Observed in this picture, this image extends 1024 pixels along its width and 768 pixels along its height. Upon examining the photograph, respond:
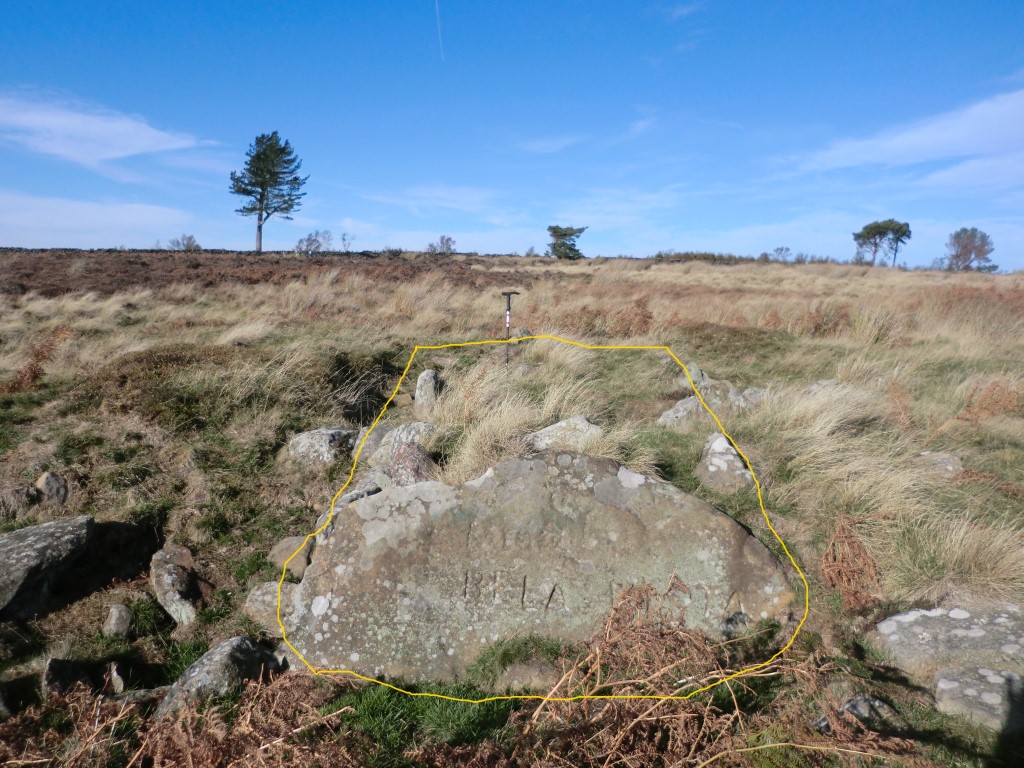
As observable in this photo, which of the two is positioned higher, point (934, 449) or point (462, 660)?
point (934, 449)

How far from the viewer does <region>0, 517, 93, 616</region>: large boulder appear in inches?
187

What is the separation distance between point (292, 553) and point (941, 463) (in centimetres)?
612

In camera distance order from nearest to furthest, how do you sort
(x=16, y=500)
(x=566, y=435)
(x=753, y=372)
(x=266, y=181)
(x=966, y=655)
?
(x=966, y=655), (x=16, y=500), (x=566, y=435), (x=753, y=372), (x=266, y=181)

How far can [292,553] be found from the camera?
544 cm

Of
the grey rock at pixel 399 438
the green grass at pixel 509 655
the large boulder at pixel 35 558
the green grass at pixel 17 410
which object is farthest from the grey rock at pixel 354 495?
the green grass at pixel 17 410

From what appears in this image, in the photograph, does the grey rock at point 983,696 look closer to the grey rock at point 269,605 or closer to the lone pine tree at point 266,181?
the grey rock at point 269,605

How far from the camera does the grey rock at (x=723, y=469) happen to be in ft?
17.9

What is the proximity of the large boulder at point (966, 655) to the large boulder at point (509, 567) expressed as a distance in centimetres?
73

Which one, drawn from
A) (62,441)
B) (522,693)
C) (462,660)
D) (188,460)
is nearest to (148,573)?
(188,460)

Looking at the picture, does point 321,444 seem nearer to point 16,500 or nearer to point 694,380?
point 16,500

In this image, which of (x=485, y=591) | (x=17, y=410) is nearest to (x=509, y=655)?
(x=485, y=591)

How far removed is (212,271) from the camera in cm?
2084

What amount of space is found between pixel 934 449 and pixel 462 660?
538cm

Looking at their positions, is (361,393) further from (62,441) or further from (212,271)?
(212,271)
